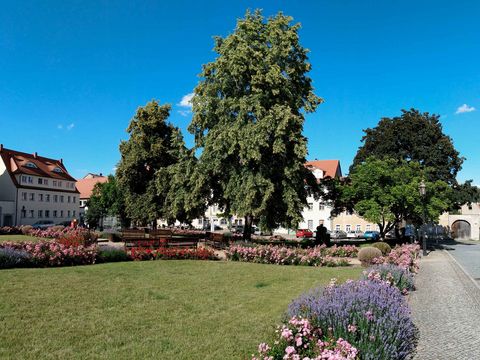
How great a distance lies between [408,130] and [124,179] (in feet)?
97.1

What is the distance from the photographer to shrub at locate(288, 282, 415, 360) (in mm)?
5633

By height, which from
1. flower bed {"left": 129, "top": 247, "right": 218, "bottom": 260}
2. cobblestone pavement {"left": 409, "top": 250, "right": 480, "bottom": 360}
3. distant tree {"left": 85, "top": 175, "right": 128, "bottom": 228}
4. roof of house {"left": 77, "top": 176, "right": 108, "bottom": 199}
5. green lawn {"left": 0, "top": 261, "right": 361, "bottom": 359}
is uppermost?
roof of house {"left": 77, "top": 176, "right": 108, "bottom": 199}

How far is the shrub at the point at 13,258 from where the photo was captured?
15484 millimetres

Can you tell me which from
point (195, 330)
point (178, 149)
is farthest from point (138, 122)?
point (195, 330)

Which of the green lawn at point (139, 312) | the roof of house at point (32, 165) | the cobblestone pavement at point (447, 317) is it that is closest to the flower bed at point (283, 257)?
the green lawn at point (139, 312)

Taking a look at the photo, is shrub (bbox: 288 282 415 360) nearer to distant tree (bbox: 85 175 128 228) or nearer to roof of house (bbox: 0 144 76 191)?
distant tree (bbox: 85 175 128 228)

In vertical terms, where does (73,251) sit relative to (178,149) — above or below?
below

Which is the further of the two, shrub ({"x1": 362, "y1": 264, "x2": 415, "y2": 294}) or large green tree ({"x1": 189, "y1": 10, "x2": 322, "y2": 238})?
large green tree ({"x1": 189, "y1": 10, "x2": 322, "y2": 238})

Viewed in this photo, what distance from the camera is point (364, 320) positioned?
593cm

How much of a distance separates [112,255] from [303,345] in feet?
49.7

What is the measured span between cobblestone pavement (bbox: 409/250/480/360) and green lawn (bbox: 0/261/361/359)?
284 centimetres

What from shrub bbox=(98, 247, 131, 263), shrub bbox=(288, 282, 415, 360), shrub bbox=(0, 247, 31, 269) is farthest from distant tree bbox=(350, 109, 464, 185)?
shrub bbox=(288, 282, 415, 360)

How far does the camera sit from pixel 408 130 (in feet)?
143

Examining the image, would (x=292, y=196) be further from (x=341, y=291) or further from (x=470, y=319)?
(x=341, y=291)
